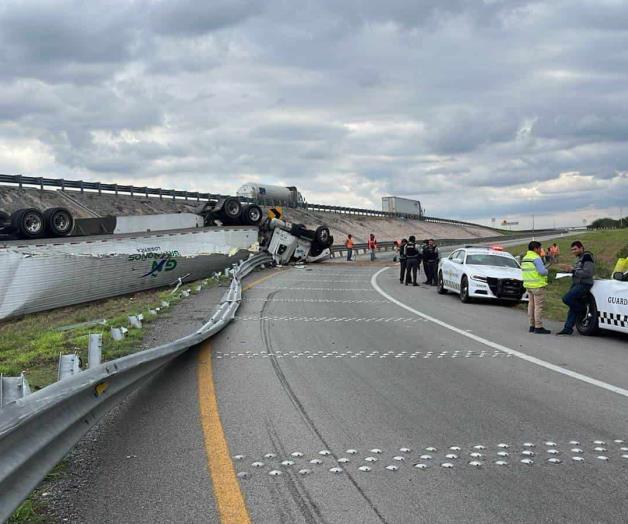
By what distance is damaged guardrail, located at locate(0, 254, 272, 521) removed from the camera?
3.31m

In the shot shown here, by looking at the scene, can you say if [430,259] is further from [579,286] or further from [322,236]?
[579,286]

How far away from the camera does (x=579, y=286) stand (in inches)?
451

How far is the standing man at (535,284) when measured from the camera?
12.0 m

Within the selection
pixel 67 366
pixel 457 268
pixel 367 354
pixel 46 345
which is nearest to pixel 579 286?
pixel 367 354

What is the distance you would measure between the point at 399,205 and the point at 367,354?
6820cm

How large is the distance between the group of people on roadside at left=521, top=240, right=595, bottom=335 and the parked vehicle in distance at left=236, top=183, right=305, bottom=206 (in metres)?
41.5

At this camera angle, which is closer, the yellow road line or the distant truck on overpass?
the yellow road line

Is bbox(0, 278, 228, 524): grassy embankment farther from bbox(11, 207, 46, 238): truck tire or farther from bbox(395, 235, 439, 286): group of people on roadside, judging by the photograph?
bbox(395, 235, 439, 286): group of people on roadside

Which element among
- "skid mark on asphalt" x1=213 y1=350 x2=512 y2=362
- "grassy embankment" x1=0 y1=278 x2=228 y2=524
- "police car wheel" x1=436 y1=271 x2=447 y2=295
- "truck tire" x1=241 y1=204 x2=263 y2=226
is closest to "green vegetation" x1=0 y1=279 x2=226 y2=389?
"grassy embankment" x1=0 y1=278 x2=228 y2=524

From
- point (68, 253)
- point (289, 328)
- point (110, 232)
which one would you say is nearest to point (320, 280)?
point (110, 232)

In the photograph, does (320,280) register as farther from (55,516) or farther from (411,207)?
(411,207)

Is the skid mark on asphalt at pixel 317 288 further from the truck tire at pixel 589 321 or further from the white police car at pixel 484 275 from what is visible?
the truck tire at pixel 589 321

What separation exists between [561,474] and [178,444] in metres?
2.74

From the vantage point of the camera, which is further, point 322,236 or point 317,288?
point 322,236
